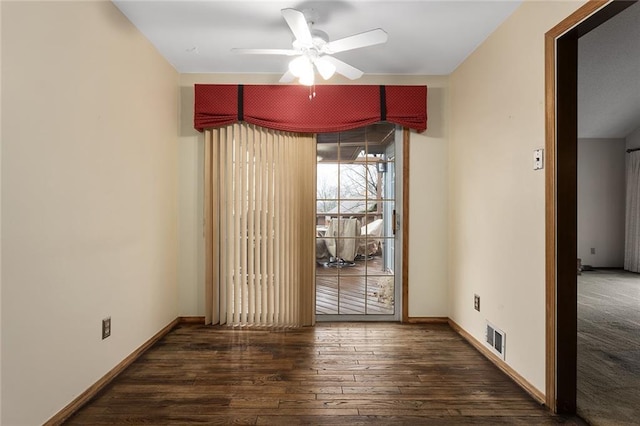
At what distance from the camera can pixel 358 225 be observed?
344 centimetres

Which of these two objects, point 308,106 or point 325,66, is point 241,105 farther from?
point 325,66

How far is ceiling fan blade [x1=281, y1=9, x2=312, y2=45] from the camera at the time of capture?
1.89 metres

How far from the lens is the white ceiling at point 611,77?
336 centimetres

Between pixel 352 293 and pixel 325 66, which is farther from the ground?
pixel 325 66

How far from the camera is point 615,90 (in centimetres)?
488

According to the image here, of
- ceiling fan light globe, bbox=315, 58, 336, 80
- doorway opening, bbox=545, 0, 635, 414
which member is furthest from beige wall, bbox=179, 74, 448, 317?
doorway opening, bbox=545, 0, 635, 414

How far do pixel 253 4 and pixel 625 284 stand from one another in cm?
620

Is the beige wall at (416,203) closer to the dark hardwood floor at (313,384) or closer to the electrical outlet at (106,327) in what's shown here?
the dark hardwood floor at (313,384)

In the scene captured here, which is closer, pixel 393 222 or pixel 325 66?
pixel 325 66

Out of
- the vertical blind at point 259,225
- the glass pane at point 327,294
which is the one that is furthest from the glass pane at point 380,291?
the vertical blind at point 259,225

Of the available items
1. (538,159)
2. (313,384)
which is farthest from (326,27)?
(313,384)

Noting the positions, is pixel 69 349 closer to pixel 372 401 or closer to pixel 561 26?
pixel 372 401

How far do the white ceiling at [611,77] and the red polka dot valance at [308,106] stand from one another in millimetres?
2035

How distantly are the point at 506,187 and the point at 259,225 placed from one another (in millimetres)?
2141
